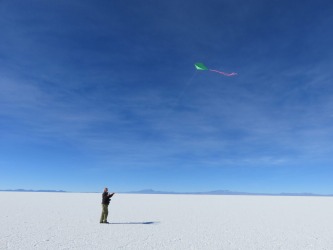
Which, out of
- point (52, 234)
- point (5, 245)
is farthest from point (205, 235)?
point (5, 245)

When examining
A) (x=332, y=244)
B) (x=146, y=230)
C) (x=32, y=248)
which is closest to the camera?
(x=32, y=248)

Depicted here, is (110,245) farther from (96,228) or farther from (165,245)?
(96,228)

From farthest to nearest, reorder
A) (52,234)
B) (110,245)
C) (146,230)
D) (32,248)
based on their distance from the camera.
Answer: (146,230)
(52,234)
(110,245)
(32,248)

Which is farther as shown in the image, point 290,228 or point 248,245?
point 290,228

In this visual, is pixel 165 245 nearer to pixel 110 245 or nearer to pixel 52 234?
pixel 110 245

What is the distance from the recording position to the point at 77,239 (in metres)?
10.2

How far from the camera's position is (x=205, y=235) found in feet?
37.9

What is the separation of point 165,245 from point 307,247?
462 cm

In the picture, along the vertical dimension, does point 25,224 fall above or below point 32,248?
above

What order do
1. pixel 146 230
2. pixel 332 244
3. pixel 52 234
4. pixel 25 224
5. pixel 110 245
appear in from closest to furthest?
pixel 110 245
pixel 332 244
pixel 52 234
pixel 146 230
pixel 25 224

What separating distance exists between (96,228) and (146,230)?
222cm

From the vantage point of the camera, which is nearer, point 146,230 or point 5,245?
point 5,245

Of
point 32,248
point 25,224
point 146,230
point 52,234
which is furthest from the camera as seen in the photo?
point 25,224

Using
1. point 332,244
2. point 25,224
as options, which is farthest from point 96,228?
point 332,244
